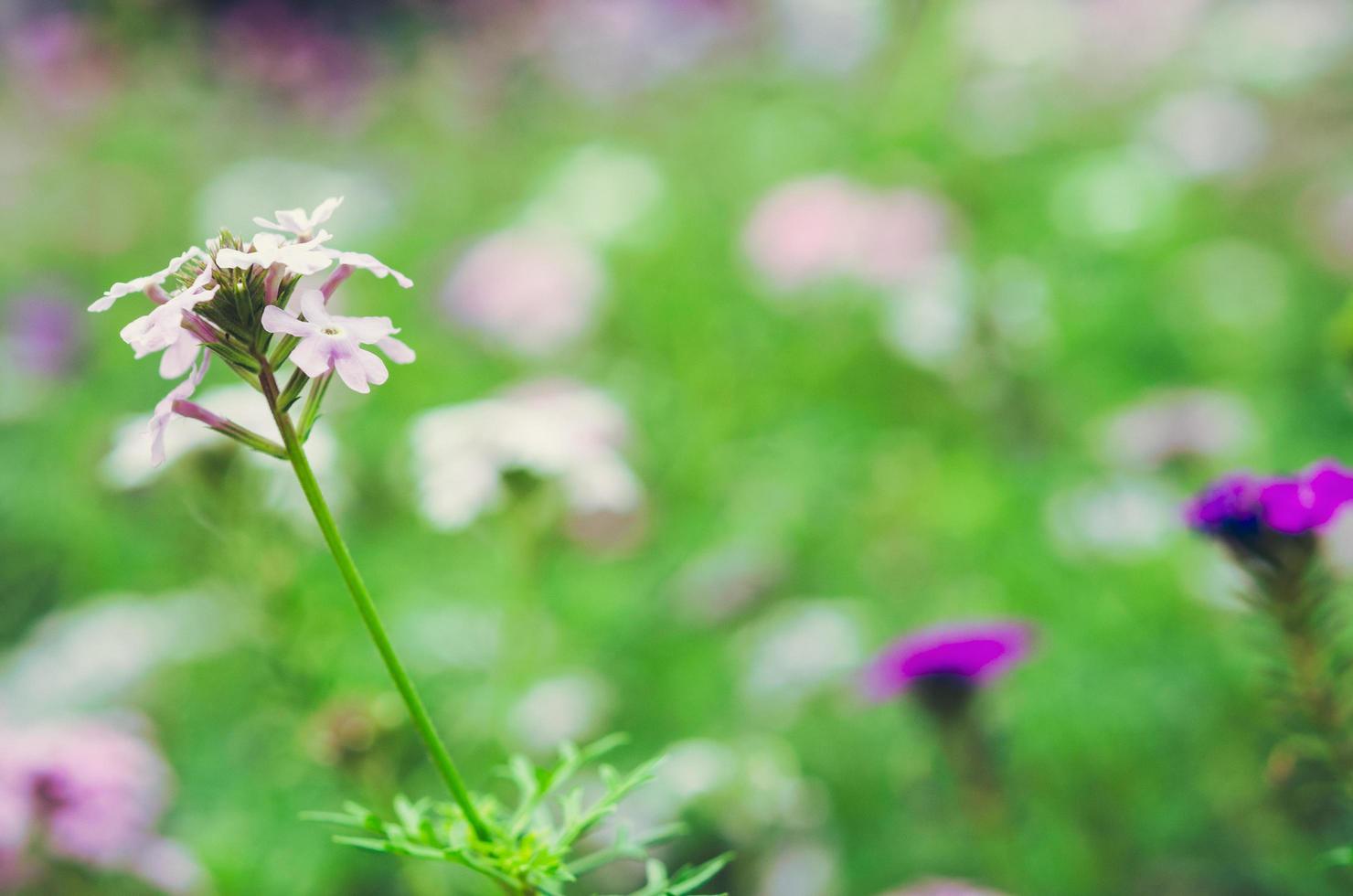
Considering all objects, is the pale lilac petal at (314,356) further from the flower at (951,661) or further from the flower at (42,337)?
the flower at (42,337)

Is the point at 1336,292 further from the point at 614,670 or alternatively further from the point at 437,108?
the point at 437,108

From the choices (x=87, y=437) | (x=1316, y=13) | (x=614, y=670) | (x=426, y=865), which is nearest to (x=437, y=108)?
(x=87, y=437)

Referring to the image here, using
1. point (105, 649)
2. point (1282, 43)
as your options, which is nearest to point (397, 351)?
point (105, 649)

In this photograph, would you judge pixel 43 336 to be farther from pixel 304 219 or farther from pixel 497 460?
pixel 304 219

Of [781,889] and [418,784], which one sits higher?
[418,784]

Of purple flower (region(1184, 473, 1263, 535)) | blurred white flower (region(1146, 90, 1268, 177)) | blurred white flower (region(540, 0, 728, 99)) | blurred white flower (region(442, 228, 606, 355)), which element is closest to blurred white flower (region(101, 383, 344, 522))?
purple flower (region(1184, 473, 1263, 535))

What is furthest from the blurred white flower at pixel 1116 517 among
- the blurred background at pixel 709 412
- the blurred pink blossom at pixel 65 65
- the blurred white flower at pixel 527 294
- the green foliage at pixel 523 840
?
the blurred pink blossom at pixel 65 65
